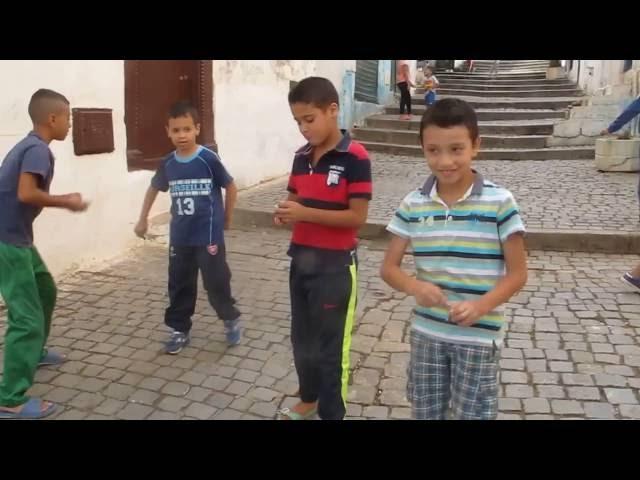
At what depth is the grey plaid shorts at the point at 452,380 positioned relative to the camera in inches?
86.7

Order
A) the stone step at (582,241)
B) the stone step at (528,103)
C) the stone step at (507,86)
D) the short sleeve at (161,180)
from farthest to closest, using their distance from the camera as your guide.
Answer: the stone step at (507,86), the stone step at (528,103), the stone step at (582,241), the short sleeve at (161,180)

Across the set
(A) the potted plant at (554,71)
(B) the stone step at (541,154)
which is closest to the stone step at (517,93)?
(A) the potted plant at (554,71)

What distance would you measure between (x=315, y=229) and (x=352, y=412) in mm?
1035

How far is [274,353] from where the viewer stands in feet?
12.6

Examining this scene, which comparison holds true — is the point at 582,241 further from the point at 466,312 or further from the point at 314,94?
the point at 466,312

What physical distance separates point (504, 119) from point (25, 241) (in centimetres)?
1191

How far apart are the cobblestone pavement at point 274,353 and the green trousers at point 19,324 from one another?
26 centimetres

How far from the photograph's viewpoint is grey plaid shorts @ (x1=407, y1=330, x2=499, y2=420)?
2203mm

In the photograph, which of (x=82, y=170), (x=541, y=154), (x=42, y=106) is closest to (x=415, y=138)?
(x=541, y=154)

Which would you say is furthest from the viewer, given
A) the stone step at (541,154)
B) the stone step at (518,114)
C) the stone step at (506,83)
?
the stone step at (506,83)

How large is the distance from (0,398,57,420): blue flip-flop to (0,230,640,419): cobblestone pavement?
0.24ft

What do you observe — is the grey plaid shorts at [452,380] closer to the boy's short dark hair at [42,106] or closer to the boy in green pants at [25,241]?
the boy in green pants at [25,241]

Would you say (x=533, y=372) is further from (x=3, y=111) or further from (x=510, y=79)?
(x=510, y=79)

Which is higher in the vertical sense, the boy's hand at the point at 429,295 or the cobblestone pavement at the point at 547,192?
the boy's hand at the point at 429,295
